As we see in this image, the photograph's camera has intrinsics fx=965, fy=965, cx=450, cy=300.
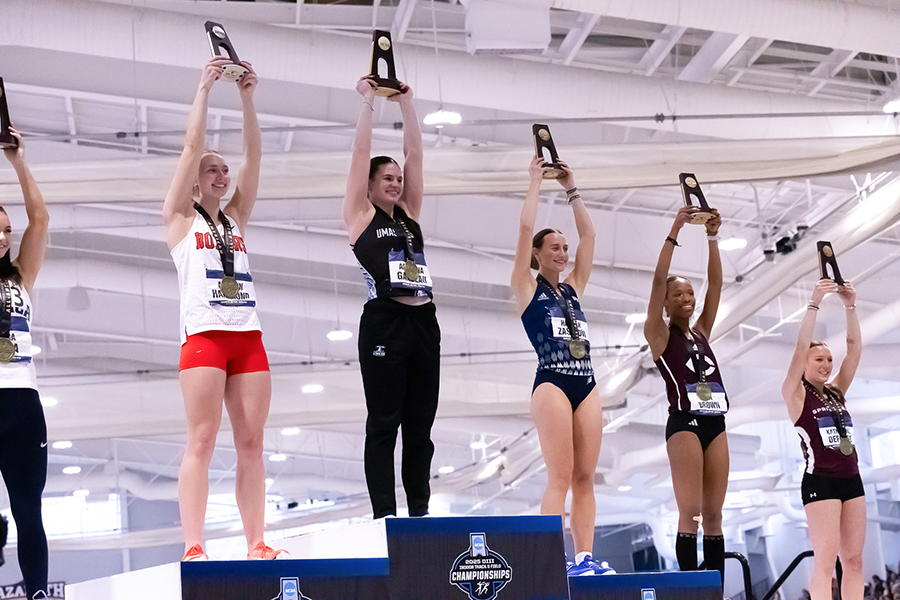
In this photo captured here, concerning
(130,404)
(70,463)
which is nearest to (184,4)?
(130,404)

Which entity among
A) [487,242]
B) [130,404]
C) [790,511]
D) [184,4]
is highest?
[184,4]

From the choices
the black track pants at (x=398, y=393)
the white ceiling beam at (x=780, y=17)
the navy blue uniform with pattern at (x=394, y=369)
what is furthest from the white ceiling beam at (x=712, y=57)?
the black track pants at (x=398, y=393)

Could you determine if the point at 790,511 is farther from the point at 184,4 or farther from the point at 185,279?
the point at 185,279

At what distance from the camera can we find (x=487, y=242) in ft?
35.4

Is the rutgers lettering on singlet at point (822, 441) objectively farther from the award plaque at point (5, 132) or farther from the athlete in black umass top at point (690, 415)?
the award plaque at point (5, 132)

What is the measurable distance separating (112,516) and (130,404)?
15.4 meters

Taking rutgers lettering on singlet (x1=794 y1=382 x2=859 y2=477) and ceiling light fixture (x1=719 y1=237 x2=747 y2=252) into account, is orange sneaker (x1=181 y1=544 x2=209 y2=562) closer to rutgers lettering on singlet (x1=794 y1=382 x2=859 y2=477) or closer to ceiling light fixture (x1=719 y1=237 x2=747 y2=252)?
rutgers lettering on singlet (x1=794 y1=382 x2=859 y2=477)

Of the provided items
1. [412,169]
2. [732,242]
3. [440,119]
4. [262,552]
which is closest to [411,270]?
[412,169]

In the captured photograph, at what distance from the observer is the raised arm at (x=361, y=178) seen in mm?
3574

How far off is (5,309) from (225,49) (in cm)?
126

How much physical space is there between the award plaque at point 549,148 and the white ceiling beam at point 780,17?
7.04 ft

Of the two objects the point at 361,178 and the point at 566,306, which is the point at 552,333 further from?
the point at 361,178

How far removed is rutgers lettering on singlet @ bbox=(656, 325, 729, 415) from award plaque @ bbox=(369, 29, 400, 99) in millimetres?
1762

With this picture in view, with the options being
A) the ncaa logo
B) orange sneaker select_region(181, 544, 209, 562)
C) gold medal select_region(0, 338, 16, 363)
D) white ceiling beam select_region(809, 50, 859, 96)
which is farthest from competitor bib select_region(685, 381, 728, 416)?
white ceiling beam select_region(809, 50, 859, 96)
